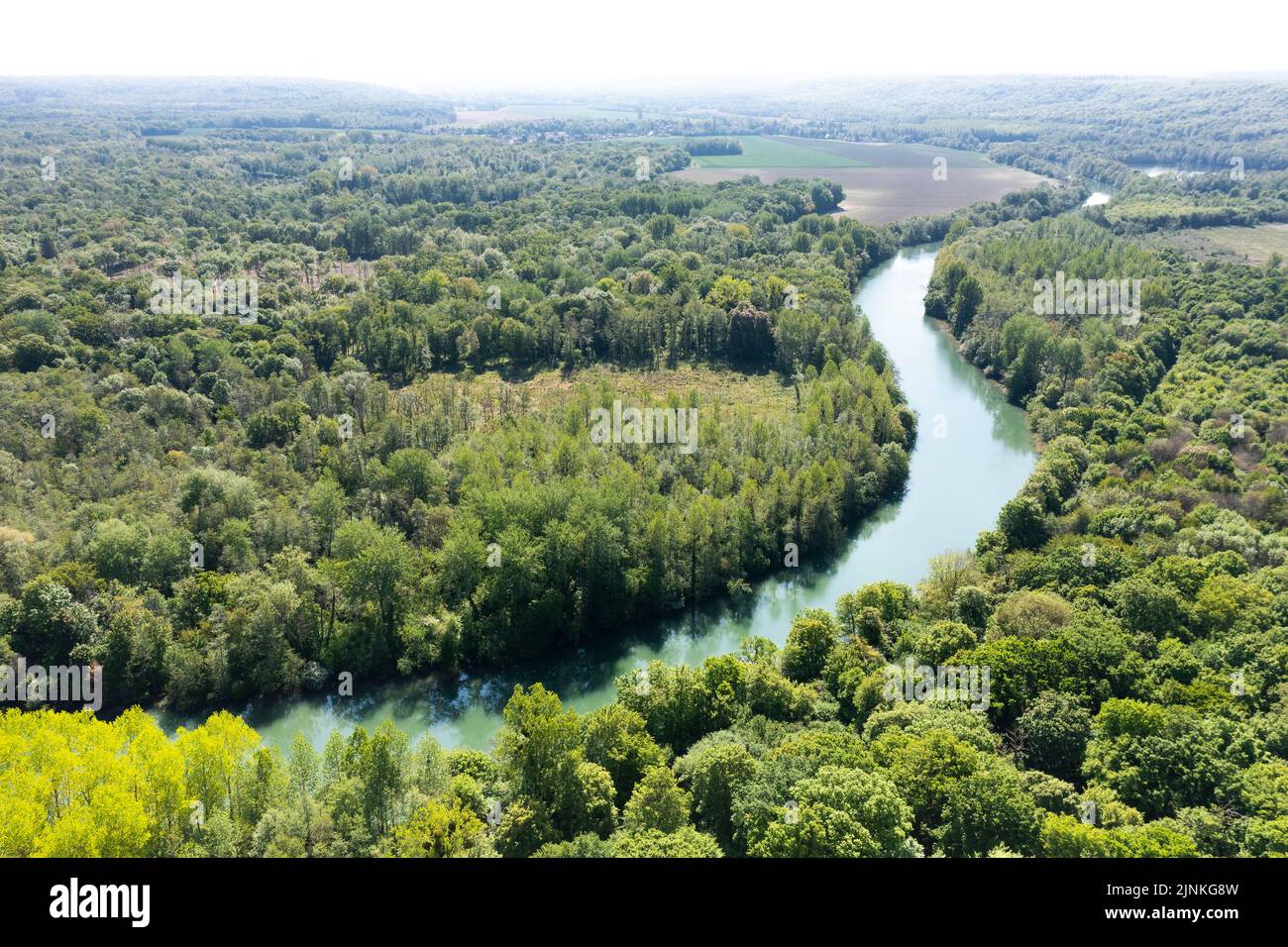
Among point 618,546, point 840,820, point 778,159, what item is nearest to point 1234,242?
point 778,159

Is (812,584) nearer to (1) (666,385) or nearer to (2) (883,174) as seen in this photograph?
(1) (666,385)

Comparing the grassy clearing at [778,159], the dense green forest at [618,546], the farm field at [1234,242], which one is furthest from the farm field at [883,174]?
the dense green forest at [618,546]

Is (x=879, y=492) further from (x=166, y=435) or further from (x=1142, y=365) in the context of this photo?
(x=166, y=435)

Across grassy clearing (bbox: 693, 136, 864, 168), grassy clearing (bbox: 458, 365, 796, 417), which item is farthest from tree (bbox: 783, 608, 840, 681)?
grassy clearing (bbox: 693, 136, 864, 168)

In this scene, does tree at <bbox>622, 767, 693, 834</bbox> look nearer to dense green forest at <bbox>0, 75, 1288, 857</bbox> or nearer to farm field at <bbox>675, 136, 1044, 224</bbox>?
dense green forest at <bbox>0, 75, 1288, 857</bbox>
